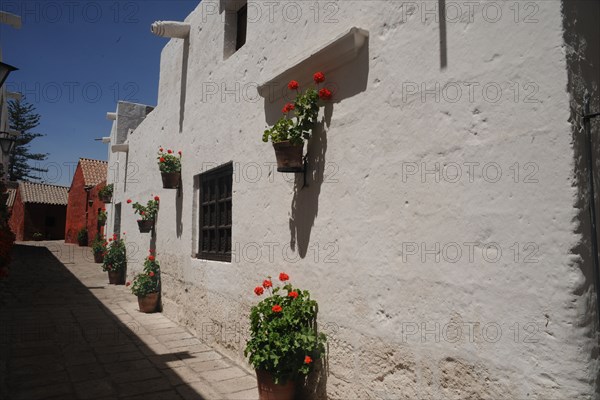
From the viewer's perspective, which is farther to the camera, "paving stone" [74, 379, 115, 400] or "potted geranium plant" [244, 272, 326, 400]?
"paving stone" [74, 379, 115, 400]

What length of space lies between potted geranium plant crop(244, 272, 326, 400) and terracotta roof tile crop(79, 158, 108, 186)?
20821 mm

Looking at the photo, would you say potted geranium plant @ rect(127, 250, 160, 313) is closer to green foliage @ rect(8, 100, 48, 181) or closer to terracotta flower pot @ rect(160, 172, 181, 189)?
terracotta flower pot @ rect(160, 172, 181, 189)

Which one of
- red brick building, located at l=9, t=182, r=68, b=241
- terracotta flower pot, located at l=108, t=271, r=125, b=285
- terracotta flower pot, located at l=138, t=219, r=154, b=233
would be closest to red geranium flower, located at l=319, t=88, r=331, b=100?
terracotta flower pot, located at l=138, t=219, r=154, b=233

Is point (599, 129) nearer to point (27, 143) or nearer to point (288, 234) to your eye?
point (288, 234)

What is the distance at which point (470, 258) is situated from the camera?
225cm

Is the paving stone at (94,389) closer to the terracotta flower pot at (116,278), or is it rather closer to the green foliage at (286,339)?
the green foliage at (286,339)

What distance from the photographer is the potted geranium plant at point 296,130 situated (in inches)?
133

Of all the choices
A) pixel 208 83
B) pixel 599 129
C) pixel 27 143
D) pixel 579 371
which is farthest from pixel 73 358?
pixel 27 143

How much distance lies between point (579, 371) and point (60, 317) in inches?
281

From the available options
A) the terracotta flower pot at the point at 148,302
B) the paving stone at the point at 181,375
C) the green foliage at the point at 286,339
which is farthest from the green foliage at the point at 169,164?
the green foliage at the point at 286,339

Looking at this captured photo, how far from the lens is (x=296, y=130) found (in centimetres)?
346

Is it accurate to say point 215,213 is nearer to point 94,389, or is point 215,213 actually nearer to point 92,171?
point 94,389

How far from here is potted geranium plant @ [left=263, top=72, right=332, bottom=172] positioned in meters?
3.39

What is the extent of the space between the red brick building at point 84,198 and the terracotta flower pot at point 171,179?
48.6 feet
